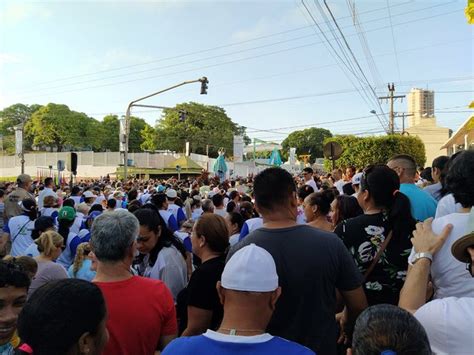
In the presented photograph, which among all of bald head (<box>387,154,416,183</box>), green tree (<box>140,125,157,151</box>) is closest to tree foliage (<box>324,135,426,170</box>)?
bald head (<box>387,154,416,183</box>)

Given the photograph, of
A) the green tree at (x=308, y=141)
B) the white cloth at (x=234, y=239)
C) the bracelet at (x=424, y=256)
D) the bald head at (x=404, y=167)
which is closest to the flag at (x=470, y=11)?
the bald head at (x=404, y=167)

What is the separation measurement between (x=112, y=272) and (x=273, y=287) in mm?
1270

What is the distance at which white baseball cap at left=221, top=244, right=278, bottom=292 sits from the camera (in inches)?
65.1

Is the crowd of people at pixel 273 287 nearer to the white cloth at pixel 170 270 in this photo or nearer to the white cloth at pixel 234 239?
the white cloth at pixel 170 270

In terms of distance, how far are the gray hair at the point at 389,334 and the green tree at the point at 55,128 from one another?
8593cm

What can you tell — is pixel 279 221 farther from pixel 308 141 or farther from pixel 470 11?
pixel 308 141

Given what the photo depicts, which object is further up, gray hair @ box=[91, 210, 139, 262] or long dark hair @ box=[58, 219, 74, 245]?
gray hair @ box=[91, 210, 139, 262]

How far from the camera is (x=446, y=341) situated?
166 cm

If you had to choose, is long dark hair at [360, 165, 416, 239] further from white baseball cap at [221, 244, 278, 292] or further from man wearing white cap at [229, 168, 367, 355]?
white baseball cap at [221, 244, 278, 292]

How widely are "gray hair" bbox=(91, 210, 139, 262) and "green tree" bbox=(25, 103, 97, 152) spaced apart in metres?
84.3

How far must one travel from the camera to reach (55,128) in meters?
79.7

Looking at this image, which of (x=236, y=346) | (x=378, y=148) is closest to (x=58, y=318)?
(x=236, y=346)

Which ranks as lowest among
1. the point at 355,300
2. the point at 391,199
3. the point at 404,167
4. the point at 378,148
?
the point at 355,300

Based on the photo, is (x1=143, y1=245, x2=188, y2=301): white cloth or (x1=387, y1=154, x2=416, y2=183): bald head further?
(x1=387, y1=154, x2=416, y2=183): bald head
